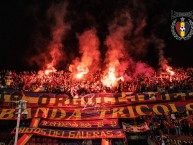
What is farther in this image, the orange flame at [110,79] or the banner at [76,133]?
the orange flame at [110,79]

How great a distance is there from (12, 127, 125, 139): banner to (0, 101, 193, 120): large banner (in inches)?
85.0

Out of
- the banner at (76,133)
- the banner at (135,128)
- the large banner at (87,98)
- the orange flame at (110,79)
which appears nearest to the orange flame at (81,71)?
the orange flame at (110,79)

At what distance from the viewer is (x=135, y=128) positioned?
22.2 meters

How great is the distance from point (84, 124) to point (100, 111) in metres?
2.54

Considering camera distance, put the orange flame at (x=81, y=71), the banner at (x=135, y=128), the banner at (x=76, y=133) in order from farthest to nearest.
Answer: the orange flame at (x=81, y=71), the banner at (x=135, y=128), the banner at (x=76, y=133)

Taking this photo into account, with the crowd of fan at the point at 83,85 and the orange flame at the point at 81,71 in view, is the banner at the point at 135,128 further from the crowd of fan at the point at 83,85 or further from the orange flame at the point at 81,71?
the orange flame at the point at 81,71

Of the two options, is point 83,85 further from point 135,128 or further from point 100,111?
point 135,128

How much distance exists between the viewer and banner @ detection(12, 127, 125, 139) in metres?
21.0

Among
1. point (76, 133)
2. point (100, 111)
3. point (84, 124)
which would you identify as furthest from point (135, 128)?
point (76, 133)

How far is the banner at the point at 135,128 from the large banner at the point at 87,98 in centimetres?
312

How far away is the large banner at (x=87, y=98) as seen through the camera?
2506 centimetres

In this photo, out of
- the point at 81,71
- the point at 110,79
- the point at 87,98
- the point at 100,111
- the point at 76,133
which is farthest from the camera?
the point at 81,71

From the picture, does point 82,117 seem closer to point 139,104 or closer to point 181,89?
point 139,104

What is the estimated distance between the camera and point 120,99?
25.5m
